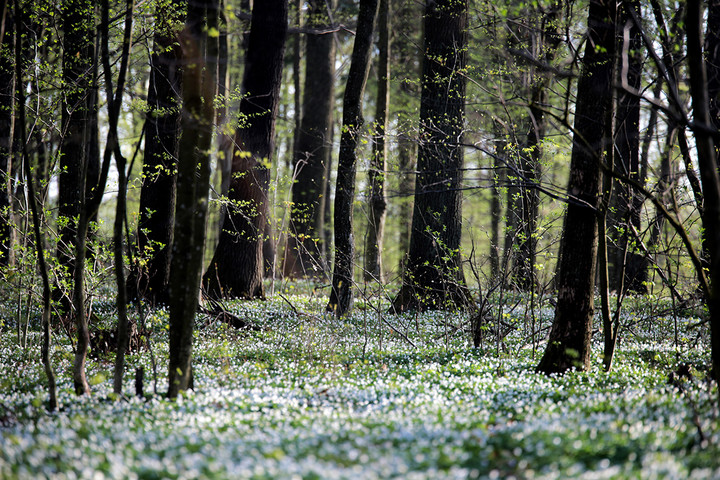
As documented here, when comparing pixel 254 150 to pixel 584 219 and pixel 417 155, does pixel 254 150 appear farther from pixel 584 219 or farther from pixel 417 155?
pixel 584 219

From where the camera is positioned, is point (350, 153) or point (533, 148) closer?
point (533, 148)

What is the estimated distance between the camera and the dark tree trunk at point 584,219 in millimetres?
6723

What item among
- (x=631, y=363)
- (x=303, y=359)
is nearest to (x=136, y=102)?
(x=303, y=359)

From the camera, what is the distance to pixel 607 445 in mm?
3766

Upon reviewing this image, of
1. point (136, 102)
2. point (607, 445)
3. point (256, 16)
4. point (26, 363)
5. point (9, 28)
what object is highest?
point (256, 16)

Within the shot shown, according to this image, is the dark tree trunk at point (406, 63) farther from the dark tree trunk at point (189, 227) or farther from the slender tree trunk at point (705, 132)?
the slender tree trunk at point (705, 132)

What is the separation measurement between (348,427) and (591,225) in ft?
13.8

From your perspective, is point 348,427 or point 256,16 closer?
point 348,427

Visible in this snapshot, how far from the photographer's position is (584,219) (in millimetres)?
6789

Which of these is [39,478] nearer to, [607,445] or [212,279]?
[607,445]

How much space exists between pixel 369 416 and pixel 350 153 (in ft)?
27.1

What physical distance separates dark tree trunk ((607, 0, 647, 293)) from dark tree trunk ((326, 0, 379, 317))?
18.0 feet

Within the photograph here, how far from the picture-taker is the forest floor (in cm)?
348

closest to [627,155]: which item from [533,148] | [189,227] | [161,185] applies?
[533,148]
